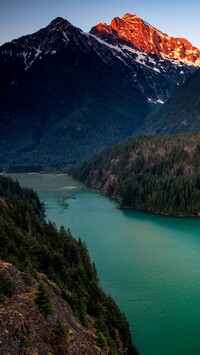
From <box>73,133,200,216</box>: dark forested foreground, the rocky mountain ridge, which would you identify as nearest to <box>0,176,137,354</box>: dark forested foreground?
the rocky mountain ridge

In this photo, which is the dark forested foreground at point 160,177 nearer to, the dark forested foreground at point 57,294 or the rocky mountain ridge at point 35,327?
the dark forested foreground at point 57,294

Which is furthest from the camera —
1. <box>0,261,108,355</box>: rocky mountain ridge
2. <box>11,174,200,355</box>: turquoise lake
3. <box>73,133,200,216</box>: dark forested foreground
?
<box>73,133,200,216</box>: dark forested foreground

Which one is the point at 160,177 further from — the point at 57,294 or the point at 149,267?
the point at 57,294

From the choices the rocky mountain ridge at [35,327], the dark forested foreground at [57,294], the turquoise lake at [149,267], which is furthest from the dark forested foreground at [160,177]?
the rocky mountain ridge at [35,327]

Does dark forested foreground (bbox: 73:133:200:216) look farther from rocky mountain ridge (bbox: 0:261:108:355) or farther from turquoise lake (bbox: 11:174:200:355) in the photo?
rocky mountain ridge (bbox: 0:261:108:355)

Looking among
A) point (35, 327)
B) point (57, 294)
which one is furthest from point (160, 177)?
point (35, 327)

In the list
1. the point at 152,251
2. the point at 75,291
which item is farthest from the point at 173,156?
the point at 75,291
